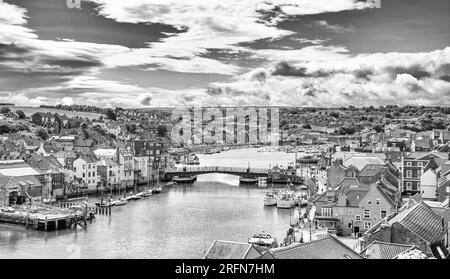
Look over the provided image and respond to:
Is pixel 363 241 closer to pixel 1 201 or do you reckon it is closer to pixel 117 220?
pixel 117 220

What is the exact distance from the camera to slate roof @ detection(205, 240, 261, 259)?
158 inches

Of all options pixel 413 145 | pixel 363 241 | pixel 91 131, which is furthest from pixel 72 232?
pixel 91 131

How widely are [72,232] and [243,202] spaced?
561cm

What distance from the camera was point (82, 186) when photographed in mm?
18703

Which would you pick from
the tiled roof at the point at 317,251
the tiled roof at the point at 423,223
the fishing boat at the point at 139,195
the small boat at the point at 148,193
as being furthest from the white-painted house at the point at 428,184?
the tiled roof at the point at 317,251

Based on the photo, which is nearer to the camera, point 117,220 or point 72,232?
point 72,232

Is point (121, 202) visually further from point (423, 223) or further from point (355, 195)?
→ point (423, 223)

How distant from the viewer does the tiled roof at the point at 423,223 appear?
685cm

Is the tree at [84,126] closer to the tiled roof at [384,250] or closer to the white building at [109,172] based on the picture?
the white building at [109,172]

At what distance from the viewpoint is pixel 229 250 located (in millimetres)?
4191

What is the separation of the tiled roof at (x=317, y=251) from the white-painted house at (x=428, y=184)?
352 inches
